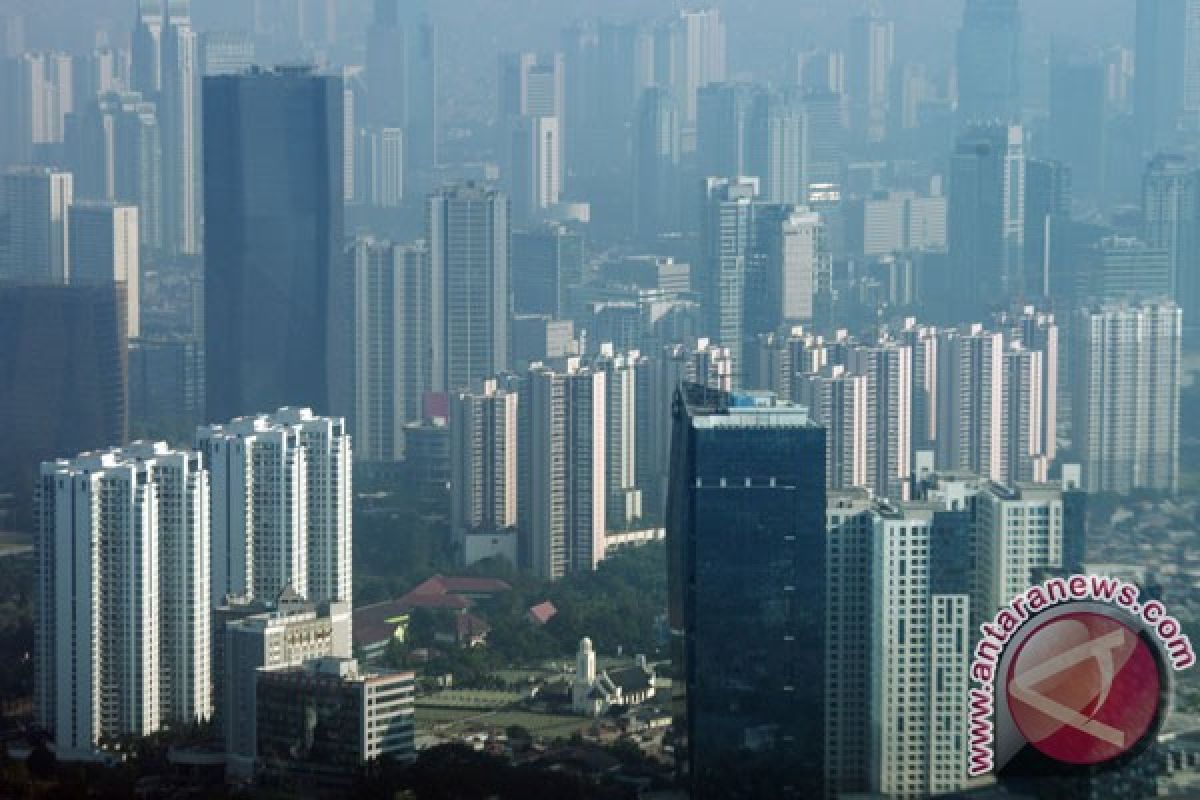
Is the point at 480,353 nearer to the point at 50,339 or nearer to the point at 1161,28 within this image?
the point at 50,339

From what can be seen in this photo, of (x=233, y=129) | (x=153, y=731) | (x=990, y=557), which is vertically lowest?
(x=153, y=731)

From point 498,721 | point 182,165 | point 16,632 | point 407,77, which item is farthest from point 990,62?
point 16,632

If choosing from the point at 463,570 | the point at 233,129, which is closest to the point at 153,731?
the point at 463,570

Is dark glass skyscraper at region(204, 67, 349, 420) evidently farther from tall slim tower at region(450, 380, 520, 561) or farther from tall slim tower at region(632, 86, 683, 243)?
tall slim tower at region(632, 86, 683, 243)

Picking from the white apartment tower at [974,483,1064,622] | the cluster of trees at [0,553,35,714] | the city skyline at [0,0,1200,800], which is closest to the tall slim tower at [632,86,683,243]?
the city skyline at [0,0,1200,800]

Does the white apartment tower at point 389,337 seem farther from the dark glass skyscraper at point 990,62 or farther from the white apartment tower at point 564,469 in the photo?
the dark glass skyscraper at point 990,62
